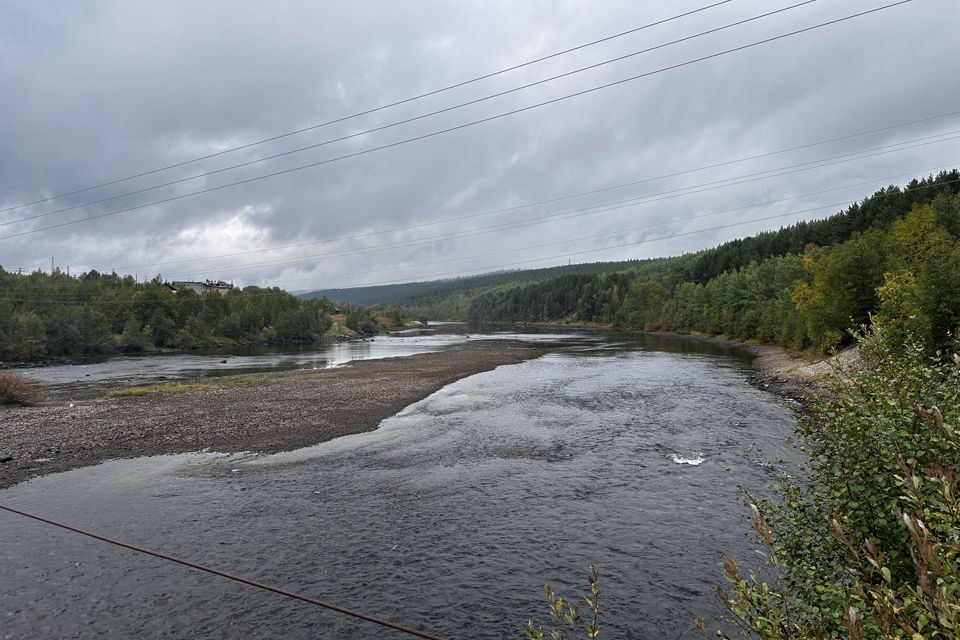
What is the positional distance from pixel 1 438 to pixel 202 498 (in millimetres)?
19393

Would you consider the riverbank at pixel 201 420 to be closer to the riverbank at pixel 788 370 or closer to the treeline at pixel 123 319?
the riverbank at pixel 788 370

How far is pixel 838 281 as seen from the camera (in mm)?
61875

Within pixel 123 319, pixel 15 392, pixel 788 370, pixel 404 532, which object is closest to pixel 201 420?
pixel 15 392

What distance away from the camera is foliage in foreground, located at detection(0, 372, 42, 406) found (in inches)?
1678

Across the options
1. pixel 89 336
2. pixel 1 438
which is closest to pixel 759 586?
pixel 1 438

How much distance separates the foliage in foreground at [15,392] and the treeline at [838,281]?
57.2 meters

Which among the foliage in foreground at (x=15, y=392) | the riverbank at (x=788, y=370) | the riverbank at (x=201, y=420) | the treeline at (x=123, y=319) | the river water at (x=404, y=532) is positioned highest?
the treeline at (x=123, y=319)

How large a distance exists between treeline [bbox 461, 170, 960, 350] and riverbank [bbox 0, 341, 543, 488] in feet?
95.3

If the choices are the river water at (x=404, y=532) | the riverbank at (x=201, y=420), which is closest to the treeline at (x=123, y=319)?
the riverbank at (x=201, y=420)

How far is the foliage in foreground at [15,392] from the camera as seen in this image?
1678 inches

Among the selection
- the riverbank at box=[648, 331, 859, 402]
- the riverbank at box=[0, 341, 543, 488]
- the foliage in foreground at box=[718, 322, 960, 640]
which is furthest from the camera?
the riverbank at box=[648, 331, 859, 402]

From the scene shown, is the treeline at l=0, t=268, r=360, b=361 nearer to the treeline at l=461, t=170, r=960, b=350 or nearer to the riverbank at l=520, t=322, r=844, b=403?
the riverbank at l=520, t=322, r=844, b=403

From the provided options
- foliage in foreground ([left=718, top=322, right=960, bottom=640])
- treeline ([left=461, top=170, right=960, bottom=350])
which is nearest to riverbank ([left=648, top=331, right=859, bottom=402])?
treeline ([left=461, top=170, right=960, bottom=350])

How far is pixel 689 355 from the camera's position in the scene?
262 ft
